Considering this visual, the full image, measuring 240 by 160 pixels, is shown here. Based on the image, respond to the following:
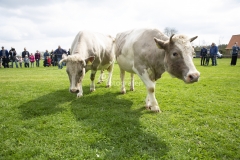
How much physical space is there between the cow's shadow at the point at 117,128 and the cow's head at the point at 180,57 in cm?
150

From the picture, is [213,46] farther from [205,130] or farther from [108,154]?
[108,154]

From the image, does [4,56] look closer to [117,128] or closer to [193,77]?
[117,128]

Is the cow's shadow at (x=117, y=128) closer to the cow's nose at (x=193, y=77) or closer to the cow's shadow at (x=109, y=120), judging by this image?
the cow's shadow at (x=109, y=120)

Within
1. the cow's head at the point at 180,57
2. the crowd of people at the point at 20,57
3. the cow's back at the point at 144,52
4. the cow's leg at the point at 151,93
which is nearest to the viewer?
the cow's head at the point at 180,57

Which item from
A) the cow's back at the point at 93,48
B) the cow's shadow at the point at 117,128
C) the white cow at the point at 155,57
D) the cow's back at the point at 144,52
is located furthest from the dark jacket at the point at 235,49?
the cow's shadow at the point at 117,128

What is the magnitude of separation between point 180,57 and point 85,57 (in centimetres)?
342

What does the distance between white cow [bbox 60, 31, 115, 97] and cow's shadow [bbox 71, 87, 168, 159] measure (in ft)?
2.78

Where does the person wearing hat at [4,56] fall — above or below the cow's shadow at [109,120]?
above

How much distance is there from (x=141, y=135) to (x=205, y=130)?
145cm

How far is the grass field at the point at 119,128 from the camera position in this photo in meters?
3.24

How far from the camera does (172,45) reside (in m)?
4.39

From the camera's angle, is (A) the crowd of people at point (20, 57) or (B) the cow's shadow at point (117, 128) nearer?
(B) the cow's shadow at point (117, 128)

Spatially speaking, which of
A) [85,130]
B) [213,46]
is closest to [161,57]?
[85,130]

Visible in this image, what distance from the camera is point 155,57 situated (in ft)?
16.5
